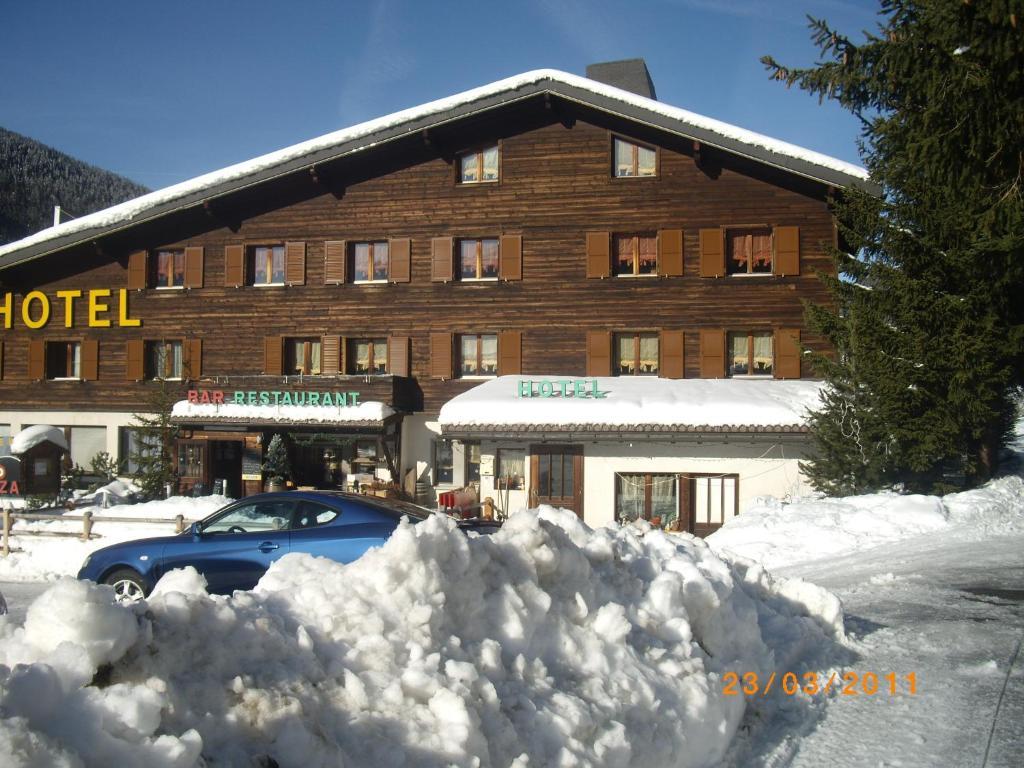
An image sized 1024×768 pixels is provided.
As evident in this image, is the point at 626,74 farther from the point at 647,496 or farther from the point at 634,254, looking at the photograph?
the point at 647,496

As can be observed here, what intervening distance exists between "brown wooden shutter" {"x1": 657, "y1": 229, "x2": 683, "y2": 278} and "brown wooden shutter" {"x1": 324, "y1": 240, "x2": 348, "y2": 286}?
9.46 meters

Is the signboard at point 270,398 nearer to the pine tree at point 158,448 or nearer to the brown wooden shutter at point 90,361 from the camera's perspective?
the pine tree at point 158,448

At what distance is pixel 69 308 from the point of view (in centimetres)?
2817

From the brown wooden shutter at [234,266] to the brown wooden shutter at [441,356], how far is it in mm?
6580

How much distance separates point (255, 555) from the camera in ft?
28.7


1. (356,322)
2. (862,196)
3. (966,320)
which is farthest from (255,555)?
(356,322)

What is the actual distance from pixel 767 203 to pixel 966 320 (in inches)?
324

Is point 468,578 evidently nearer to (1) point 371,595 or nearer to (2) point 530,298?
(1) point 371,595

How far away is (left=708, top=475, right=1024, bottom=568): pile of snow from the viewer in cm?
1304

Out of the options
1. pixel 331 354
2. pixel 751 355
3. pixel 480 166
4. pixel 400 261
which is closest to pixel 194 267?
pixel 331 354

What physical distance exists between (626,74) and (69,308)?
20.7 m

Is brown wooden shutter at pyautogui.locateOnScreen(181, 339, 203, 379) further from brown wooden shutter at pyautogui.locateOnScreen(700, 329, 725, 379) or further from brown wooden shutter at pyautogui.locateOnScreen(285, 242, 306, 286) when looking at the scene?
brown wooden shutter at pyautogui.locateOnScreen(700, 329, 725, 379)

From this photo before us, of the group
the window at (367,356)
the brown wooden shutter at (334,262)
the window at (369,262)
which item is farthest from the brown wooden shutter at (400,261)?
the window at (367,356)

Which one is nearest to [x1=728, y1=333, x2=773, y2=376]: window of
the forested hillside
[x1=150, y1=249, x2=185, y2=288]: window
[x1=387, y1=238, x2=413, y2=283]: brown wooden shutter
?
[x1=387, y1=238, x2=413, y2=283]: brown wooden shutter
